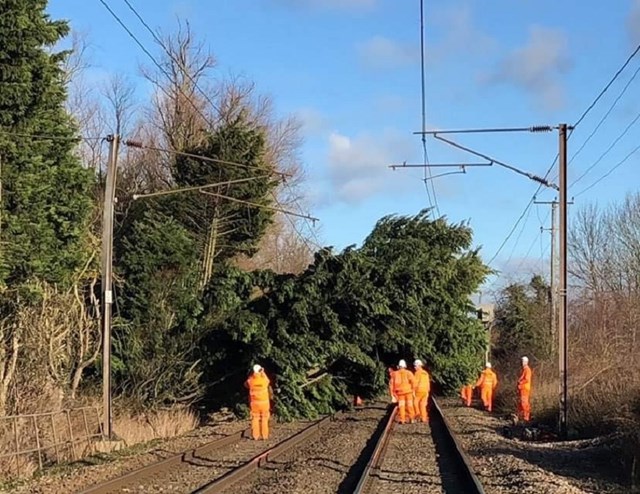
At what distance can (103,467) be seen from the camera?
58.7 ft

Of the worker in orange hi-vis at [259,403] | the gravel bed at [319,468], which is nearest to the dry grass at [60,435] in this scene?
the worker in orange hi-vis at [259,403]

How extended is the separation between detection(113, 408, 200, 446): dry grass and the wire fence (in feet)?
4.38

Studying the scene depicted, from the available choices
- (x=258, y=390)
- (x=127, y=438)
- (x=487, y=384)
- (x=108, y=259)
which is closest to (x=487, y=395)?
(x=487, y=384)

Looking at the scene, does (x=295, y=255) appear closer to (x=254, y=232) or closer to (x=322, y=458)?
(x=254, y=232)

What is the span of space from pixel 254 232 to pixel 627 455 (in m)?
26.6

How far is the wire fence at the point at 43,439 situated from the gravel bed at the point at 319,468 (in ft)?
15.7

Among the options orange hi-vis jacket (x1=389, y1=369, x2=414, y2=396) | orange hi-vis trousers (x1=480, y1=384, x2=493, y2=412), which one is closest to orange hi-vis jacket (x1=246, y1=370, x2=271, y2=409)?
orange hi-vis jacket (x1=389, y1=369, x2=414, y2=396)

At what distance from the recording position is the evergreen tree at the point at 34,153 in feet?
64.7

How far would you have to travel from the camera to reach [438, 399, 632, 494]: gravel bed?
14414mm

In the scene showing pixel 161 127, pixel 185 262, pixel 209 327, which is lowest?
pixel 209 327

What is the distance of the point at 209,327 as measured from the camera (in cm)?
3133

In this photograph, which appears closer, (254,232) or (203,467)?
(203,467)

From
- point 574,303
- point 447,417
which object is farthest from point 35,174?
point 574,303

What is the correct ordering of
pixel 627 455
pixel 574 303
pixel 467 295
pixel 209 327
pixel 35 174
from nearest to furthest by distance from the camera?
pixel 627 455
pixel 35 174
pixel 209 327
pixel 467 295
pixel 574 303
